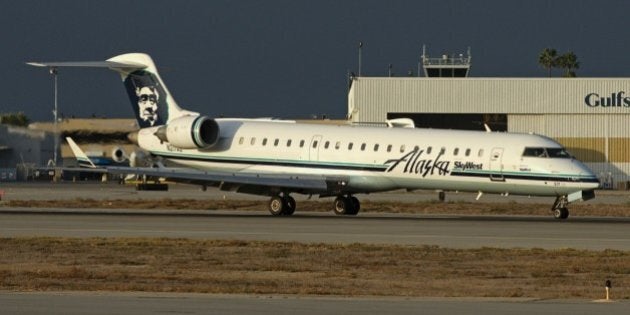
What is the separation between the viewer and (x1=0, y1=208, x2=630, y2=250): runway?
107ft

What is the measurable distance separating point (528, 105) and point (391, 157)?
Answer: 39605mm

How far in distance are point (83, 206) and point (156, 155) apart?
3.90m

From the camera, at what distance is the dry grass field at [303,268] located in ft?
70.4

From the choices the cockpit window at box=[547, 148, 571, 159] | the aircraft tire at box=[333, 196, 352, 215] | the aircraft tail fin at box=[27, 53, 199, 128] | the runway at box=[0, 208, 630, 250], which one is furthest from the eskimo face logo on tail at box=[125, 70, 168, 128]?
the cockpit window at box=[547, 148, 571, 159]

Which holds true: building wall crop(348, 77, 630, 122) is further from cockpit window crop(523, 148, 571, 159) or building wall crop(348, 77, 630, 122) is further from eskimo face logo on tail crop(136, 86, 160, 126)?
cockpit window crop(523, 148, 571, 159)

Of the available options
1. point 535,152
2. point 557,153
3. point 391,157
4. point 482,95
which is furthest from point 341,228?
point 482,95

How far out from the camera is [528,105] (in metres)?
82.2

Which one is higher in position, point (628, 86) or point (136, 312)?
point (628, 86)

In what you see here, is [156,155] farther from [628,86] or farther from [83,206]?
[628,86]

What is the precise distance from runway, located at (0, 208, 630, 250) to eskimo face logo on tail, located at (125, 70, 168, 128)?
15.7ft

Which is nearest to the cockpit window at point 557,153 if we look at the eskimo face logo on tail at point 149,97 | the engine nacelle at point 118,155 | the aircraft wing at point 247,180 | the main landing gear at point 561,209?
the main landing gear at point 561,209

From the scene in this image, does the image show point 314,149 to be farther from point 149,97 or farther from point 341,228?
point 341,228

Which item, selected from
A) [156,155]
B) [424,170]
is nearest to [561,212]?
[424,170]

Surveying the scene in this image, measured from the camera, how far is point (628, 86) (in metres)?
82.2
